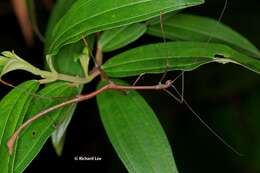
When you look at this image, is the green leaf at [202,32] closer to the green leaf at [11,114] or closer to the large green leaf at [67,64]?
the large green leaf at [67,64]

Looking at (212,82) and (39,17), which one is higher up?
(39,17)

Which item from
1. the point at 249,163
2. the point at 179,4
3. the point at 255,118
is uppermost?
the point at 179,4

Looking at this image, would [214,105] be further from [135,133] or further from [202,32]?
[135,133]

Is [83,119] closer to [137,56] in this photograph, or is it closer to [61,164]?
[61,164]

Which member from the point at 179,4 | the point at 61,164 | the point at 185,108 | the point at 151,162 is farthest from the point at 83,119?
the point at 179,4

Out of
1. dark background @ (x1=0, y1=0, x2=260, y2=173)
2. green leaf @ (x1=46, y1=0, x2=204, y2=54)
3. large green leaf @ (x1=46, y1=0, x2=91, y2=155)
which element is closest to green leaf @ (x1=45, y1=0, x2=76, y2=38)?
large green leaf @ (x1=46, y1=0, x2=91, y2=155)

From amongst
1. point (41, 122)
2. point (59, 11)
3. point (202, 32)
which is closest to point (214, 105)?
point (202, 32)

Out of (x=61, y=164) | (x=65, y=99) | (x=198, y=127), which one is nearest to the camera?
(x=65, y=99)
